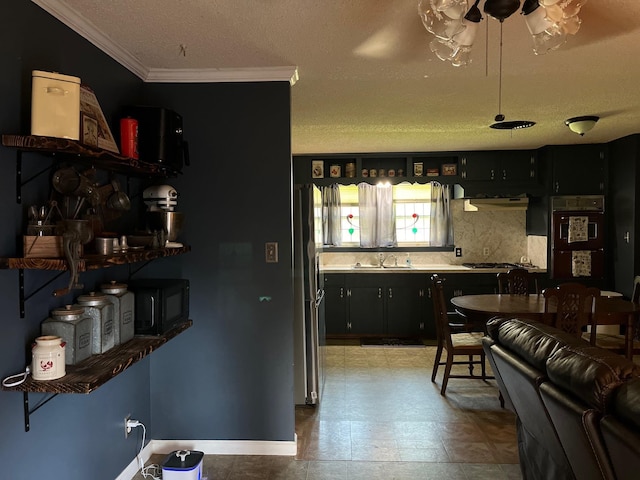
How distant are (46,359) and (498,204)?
5.44 metres

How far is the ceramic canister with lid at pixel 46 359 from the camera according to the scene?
184 centimetres

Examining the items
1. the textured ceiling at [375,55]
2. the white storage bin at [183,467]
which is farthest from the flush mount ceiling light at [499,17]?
the white storage bin at [183,467]

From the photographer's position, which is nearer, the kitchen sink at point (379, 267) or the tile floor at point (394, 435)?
the tile floor at point (394, 435)

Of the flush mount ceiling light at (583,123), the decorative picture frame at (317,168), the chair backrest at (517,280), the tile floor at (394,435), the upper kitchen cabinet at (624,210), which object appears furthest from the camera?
the decorative picture frame at (317,168)

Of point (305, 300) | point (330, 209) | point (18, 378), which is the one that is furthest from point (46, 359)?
point (330, 209)

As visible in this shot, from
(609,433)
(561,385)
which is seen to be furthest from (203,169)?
(609,433)

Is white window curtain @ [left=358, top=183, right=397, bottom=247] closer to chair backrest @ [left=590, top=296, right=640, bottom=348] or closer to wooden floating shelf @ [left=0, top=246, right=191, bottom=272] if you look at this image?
chair backrest @ [left=590, top=296, right=640, bottom=348]

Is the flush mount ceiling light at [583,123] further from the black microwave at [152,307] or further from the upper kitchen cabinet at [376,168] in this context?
the black microwave at [152,307]

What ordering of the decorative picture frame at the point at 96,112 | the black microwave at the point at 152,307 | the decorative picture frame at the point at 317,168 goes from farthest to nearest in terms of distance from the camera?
1. the decorative picture frame at the point at 317,168
2. the black microwave at the point at 152,307
3. the decorative picture frame at the point at 96,112

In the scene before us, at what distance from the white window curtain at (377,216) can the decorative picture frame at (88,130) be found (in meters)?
4.71

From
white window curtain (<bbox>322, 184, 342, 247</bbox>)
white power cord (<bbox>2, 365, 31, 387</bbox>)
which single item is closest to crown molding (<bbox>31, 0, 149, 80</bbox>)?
white power cord (<bbox>2, 365, 31, 387</bbox>)

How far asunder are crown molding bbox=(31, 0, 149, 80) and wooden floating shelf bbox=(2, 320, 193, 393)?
4.81ft

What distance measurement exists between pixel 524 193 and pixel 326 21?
4535 millimetres

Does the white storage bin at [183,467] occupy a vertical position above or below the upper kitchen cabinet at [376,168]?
below
